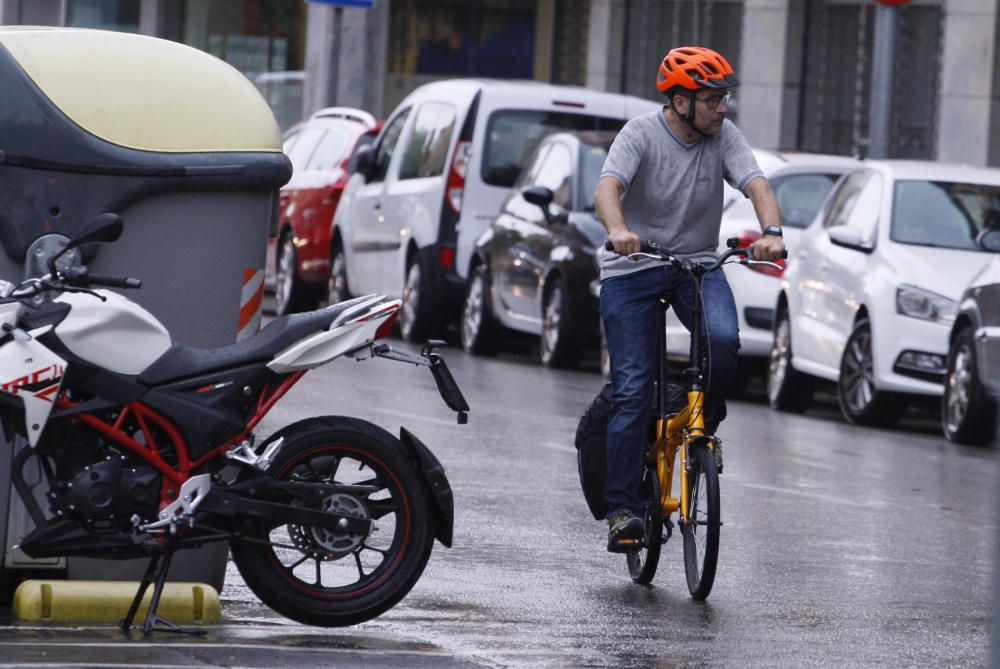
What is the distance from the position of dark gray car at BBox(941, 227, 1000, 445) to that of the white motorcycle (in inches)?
275

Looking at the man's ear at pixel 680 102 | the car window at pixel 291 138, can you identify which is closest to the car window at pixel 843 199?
the man's ear at pixel 680 102

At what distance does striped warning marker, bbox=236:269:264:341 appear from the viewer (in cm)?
739

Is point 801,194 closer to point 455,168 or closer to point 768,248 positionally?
point 455,168

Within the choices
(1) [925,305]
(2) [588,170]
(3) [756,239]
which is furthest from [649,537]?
(2) [588,170]

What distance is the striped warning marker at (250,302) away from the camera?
7391 mm

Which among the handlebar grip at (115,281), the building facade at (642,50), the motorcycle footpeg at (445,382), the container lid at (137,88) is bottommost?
the motorcycle footpeg at (445,382)

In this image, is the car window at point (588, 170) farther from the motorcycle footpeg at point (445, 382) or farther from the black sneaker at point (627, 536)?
the motorcycle footpeg at point (445, 382)

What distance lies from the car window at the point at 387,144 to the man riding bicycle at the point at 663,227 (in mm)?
12453

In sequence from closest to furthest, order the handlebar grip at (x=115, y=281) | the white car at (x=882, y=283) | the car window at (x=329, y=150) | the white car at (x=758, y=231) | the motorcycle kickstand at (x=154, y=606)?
the handlebar grip at (x=115, y=281)
the motorcycle kickstand at (x=154, y=606)
the white car at (x=882, y=283)
the white car at (x=758, y=231)
the car window at (x=329, y=150)

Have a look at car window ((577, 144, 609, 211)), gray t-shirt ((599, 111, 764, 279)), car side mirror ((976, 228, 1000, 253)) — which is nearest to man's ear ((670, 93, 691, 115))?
gray t-shirt ((599, 111, 764, 279))

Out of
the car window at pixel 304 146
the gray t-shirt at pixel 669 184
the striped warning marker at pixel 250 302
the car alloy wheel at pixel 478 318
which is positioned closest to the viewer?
the striped warning marker at pixel 250 302

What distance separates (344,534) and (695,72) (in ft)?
7.27

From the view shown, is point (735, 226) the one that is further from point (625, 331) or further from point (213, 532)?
point (213, 532)

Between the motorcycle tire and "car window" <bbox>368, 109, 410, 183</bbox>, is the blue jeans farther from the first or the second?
"car window" <bbox>368, 109, 410, 183</bbox>
